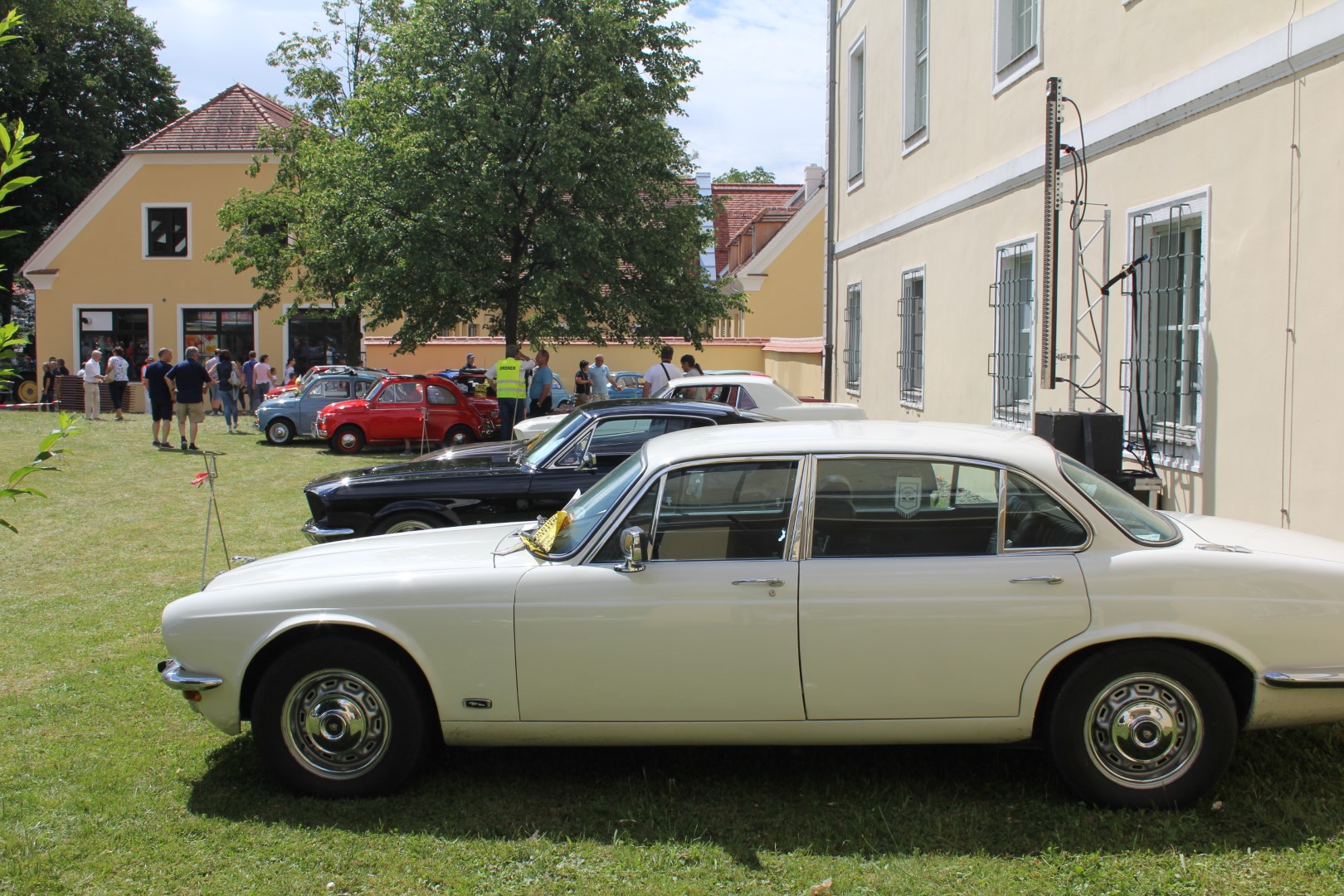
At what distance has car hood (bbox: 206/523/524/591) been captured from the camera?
4.70 meters

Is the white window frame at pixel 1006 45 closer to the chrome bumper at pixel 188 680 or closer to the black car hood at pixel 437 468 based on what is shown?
the black car hood at pixel 437 468

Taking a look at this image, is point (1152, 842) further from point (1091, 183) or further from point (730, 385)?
point (730, 385)

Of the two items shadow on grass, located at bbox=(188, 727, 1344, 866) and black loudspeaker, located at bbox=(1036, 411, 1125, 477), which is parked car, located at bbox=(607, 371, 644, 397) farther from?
shadow on grass, located at bbox=(188, 727, 1344, 866)

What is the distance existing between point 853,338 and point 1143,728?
527 inches

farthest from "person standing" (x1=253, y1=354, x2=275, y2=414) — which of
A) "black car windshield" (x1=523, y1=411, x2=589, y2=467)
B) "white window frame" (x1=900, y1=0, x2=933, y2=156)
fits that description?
"black car windshield" (x1=523, y1=411, x2=589, y2=467)

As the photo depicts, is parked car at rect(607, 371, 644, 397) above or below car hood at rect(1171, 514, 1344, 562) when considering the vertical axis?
above

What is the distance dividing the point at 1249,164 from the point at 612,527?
4.59m

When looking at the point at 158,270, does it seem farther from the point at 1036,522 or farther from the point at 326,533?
the point at 1036,522

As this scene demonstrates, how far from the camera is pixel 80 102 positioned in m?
41.0

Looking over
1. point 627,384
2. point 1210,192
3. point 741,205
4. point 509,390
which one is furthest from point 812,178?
point 1210,192

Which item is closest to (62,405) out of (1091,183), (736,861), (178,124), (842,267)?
(178,124)

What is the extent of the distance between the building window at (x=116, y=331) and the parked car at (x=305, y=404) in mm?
16460

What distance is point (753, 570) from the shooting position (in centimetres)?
444

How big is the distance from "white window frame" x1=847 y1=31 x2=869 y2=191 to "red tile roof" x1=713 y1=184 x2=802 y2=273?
27.5 m
